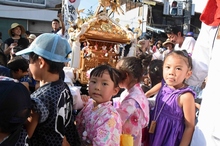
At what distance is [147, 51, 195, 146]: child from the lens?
1.62m

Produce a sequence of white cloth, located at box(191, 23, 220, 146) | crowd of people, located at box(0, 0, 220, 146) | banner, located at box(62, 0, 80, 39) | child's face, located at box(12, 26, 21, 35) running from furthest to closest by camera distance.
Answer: banner, located at box(62, 0, 80, 39), child's face, located at box(12, 26, 21, 35), white cloth, located at box(191, 23, 220, 146), crowd of people, located at box(0, 0, 220, 146)

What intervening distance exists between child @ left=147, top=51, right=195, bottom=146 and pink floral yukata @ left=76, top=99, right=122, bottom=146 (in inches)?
14.9

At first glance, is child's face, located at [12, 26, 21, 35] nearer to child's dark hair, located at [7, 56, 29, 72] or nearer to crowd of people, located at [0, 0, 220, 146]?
child's dark hair, located at [7, 56, 29, 72]

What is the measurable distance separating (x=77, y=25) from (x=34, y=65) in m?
2.90

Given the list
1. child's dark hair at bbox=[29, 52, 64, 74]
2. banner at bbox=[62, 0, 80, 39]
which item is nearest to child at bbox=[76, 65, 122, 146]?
child's dark hair at bbox=[29, 52, 64, 74]

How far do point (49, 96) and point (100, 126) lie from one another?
343mm

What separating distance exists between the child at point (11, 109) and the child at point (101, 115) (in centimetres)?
47

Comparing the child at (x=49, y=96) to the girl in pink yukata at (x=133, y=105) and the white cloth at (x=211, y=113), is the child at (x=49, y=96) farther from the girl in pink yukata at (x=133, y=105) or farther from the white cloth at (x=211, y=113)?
Result: the white cloth at (x=211, y=113)

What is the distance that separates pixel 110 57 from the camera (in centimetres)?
432

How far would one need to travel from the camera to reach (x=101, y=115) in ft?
4.77

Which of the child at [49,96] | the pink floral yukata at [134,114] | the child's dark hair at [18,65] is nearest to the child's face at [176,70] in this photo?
the pink floral yukata at [134,114]

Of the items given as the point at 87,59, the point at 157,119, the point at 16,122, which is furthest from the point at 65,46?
the point at 87,59

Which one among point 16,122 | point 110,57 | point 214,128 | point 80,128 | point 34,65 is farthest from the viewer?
point 110,57

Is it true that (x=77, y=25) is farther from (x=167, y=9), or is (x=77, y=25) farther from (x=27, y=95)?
(x=167, y=9)
